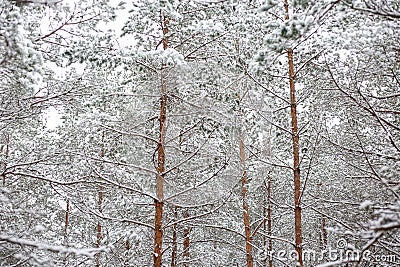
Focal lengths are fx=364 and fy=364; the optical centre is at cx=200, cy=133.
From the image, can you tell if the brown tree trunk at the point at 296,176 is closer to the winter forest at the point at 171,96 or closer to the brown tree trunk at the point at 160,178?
the winter forest at the point at 171,96

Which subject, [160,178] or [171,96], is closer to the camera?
[160,178]

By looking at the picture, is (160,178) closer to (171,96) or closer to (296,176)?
(171,96)

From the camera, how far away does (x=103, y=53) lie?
6758 mm

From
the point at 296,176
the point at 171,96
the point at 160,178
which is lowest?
the point at 160,178

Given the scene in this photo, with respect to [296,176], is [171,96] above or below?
above

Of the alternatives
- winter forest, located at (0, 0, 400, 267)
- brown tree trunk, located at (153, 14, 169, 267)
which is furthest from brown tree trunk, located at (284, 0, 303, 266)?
brown tree trunk, located at (153, 14, 169, 267)

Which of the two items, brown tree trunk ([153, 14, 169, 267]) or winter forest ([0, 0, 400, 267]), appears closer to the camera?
winter forest ([0, 0, 400, 267])

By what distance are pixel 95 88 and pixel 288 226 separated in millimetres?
11644

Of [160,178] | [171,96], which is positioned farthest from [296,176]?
[171,96]

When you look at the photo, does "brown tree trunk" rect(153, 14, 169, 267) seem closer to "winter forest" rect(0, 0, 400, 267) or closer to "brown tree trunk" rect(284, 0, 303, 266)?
"winter forest" rect(0, 0, 400, 267)

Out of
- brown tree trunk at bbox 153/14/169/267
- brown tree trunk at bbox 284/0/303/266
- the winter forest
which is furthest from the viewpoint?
brown tree trunk at bbox 284/0/303/266

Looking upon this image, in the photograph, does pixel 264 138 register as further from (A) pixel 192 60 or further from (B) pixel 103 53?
(B) pixel 103 53

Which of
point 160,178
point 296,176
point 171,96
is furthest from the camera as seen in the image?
point 171,96

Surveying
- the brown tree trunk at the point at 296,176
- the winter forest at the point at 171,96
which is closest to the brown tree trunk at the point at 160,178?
the winter forest at the point at 171,96
